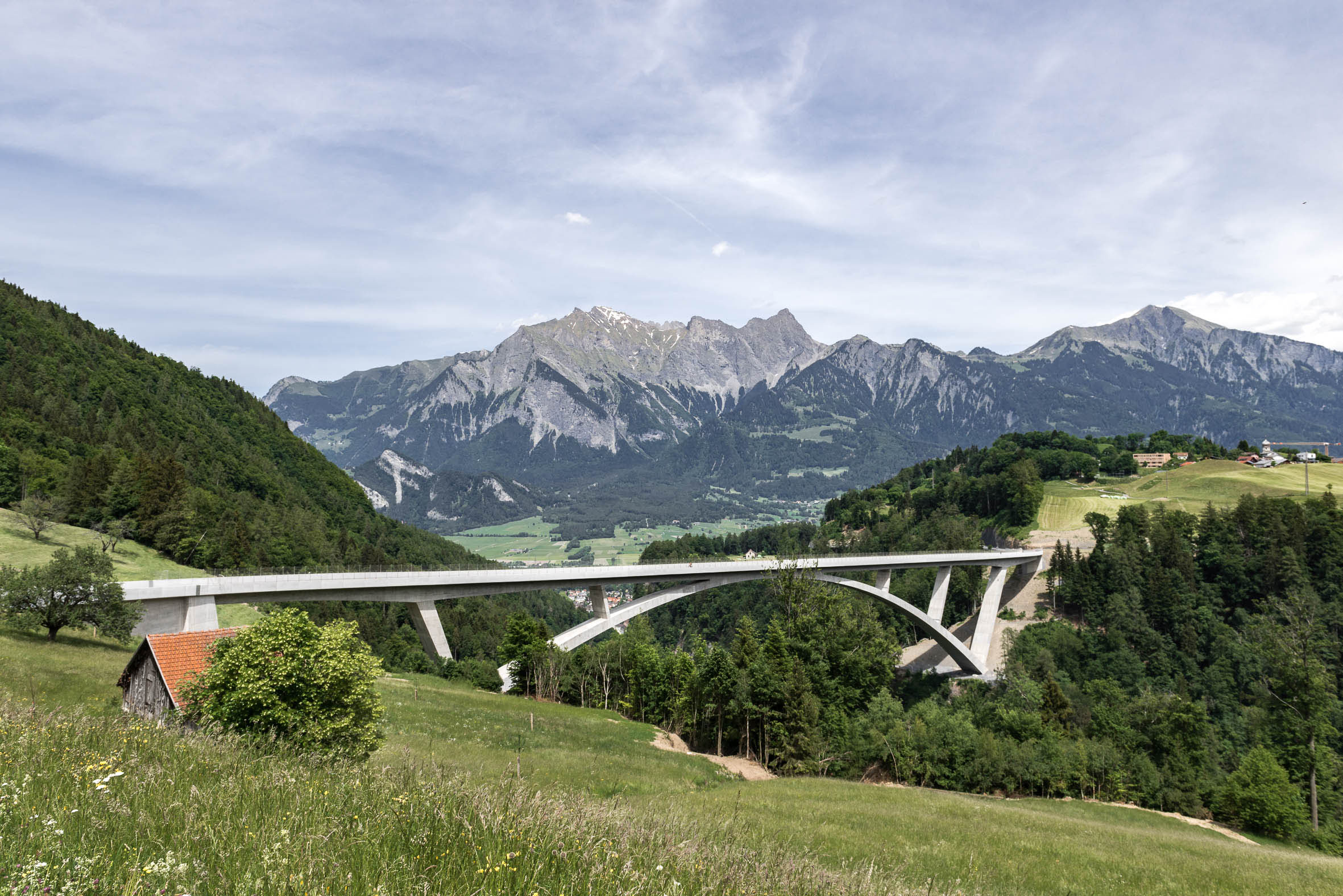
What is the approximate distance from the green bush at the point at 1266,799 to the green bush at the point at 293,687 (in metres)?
56.4

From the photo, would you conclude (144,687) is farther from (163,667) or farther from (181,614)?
(181,614)

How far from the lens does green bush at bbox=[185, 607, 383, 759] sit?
1614 cm

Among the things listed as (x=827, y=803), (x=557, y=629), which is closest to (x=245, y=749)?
(x=827, y=803)

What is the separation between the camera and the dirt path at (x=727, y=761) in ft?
127

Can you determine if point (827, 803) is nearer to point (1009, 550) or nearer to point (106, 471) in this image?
point (106, 471)

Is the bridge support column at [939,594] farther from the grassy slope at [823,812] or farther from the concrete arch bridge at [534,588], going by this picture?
the grassy slope at [823,812]

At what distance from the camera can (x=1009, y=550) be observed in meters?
106

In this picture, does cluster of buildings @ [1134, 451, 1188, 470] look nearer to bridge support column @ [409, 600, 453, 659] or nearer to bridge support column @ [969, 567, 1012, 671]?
bridge support column @ [969, 567, 1012, 671]

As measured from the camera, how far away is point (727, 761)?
42844mm

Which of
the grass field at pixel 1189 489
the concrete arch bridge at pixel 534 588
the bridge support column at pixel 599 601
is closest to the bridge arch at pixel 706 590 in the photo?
the concrete arch bridge at pixel 534 588

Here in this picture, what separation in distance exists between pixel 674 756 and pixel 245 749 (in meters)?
30.3

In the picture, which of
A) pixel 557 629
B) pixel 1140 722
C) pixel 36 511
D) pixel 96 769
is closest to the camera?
pixel 96 769

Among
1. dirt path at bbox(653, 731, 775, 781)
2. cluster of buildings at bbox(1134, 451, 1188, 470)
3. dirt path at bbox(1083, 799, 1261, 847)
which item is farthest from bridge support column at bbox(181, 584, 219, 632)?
cluster of buildings at bbox(1134, 451, 1188, 470)

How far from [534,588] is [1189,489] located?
136 m
